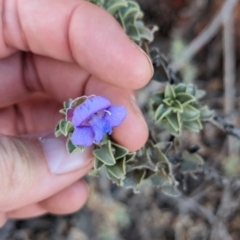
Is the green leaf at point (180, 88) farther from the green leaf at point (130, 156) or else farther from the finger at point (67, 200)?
the finger at point (67, 200)

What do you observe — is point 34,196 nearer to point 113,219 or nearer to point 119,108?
point 119,108

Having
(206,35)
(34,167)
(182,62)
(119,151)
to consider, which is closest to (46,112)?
(34,167)

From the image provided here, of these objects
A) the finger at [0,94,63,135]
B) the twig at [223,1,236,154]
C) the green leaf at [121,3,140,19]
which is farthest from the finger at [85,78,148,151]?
the twig at [223,1,236,154]

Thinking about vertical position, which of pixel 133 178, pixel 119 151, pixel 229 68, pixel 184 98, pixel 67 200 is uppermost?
pixel 184 98

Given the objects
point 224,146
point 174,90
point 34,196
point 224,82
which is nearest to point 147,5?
point 224,82

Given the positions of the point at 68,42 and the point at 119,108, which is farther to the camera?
the point at 68,42

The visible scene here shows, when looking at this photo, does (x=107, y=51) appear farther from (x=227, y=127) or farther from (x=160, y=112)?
(x=227, y=127)
